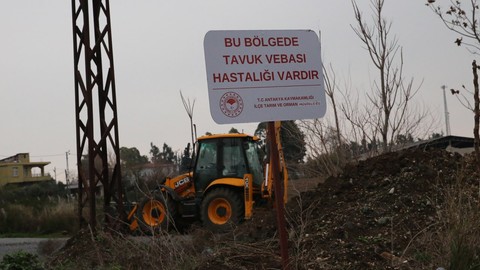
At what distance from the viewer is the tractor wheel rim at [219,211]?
15922mm

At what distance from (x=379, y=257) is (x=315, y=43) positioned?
2573 mm

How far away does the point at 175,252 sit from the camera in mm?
7340

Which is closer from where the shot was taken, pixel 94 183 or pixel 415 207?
pixel 415 207

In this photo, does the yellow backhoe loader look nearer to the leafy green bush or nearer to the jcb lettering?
the jcb lettering

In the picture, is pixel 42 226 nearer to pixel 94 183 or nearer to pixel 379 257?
pixel 94 183

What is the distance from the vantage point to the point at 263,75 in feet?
18.3

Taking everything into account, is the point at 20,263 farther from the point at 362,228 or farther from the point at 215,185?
the point at 215,185

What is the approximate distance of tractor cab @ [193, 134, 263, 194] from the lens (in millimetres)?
16500

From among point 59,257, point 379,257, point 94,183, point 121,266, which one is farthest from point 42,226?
point 379,257

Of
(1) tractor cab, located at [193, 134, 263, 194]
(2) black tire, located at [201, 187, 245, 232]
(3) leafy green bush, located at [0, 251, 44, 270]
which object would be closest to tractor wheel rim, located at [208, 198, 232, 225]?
(2) black tire, located at [201, 187, 245, 232]

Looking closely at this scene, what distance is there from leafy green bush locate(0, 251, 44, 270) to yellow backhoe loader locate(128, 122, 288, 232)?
5.61 m

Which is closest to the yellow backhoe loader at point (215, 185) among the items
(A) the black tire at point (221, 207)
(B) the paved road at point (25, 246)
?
(A) the black tire at point (221, 207)

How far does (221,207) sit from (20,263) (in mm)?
6835

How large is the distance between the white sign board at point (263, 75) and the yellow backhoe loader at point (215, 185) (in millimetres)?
9910
